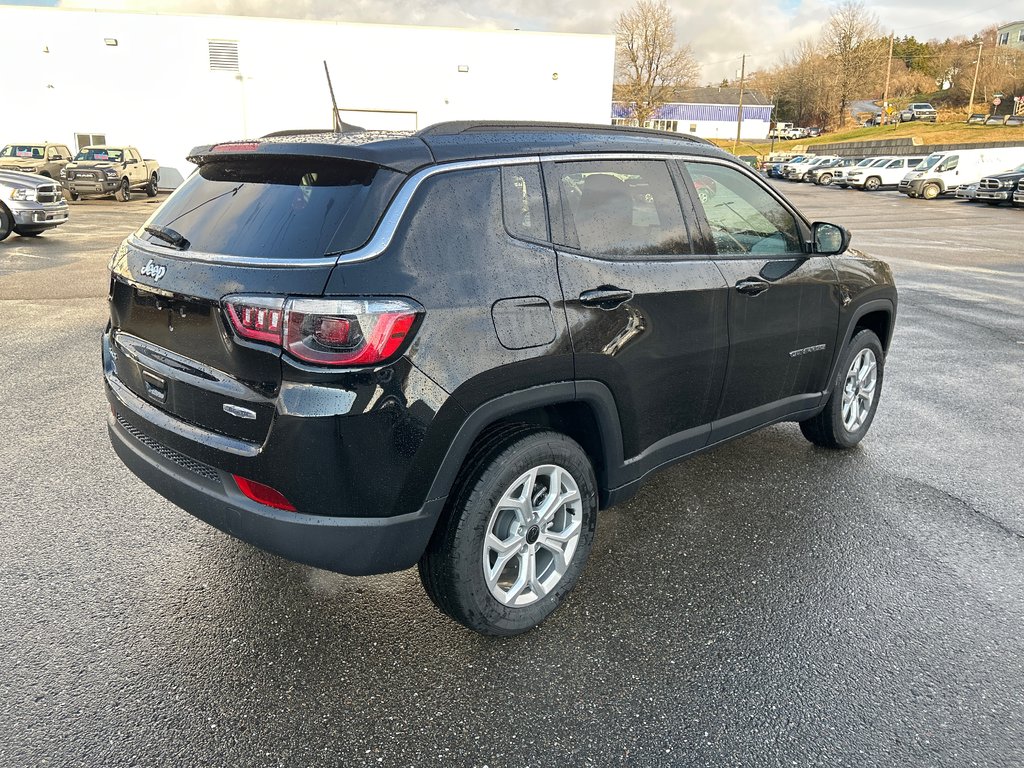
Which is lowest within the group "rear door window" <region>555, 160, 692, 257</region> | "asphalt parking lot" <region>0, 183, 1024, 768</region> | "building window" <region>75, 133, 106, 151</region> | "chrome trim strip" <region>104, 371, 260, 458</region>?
"asphalt parking lot" <region>0, 183, 1024, 768</region>

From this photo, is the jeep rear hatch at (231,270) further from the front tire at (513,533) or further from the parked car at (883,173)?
the parked car at (883,173)

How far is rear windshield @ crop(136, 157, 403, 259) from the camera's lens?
2.44 meters

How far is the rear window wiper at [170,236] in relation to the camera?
108 inches

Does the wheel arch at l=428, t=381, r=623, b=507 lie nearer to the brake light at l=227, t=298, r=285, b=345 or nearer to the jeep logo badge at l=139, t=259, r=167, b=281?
the brake light at l=227, t=298, r=285, b=345

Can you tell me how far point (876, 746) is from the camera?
239cm

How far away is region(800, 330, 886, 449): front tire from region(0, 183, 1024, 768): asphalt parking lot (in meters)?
0.14

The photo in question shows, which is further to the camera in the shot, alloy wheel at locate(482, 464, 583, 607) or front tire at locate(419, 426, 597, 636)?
alloy wheel at locate(482, 464, 583, 607)

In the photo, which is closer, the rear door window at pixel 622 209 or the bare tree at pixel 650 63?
the rear door window at pixel 622 209

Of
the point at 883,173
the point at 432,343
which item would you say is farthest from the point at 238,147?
the point at 883,173

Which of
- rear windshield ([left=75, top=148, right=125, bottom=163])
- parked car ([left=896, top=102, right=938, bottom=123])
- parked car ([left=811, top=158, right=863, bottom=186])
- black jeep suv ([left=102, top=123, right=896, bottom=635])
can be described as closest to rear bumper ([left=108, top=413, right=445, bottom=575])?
black jeep suv ([left=102, top=123, right=896, bottom=635])

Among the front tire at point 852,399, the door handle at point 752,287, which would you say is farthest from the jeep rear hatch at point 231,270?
the front tire at point 852,399

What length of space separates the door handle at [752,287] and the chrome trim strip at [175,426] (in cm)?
225

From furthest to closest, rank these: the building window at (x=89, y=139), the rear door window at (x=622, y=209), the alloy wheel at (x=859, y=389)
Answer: the building window at (x=89, y=139) < the alloy wheel at (x=859, y=389) < the rear door window at (x=622, y=209)

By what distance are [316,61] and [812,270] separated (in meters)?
32.6
